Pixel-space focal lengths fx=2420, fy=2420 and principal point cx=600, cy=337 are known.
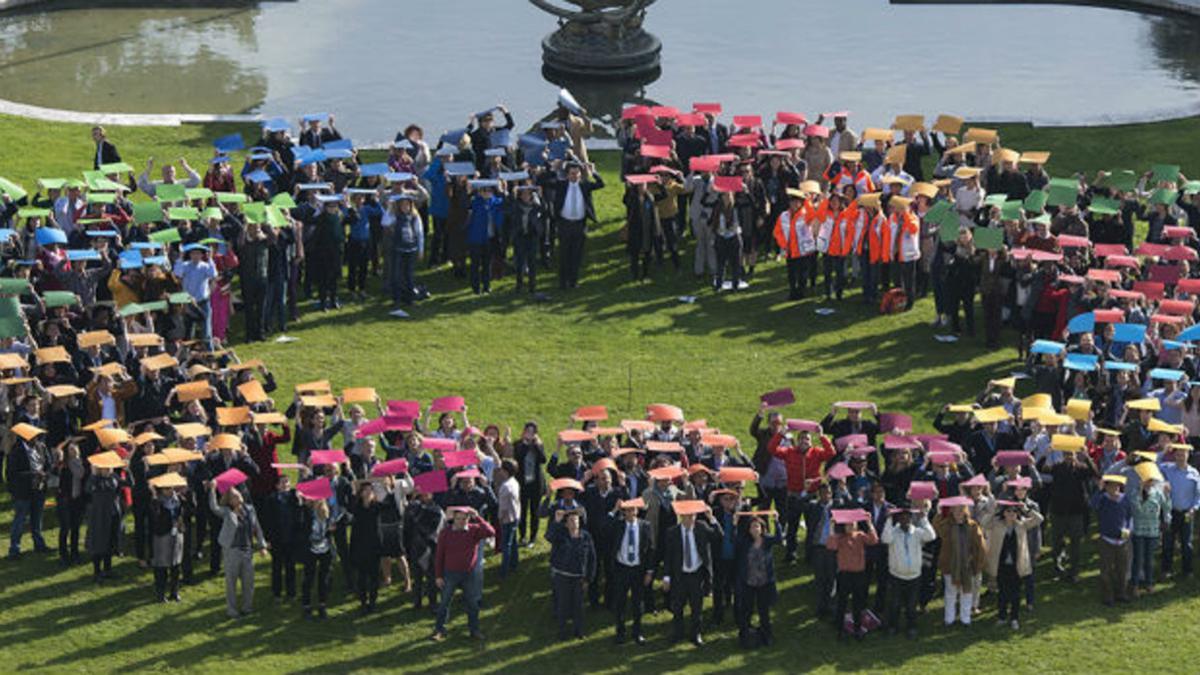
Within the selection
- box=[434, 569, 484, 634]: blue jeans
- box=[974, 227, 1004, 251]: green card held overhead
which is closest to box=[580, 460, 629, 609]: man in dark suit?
box=[434, 569, 484, 634]: blue jeans

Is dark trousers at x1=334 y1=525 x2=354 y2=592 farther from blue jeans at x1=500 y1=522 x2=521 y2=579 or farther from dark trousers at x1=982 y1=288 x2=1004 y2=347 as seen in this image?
dark trousers at x1=982 y1=288 x2=1004 y2=347

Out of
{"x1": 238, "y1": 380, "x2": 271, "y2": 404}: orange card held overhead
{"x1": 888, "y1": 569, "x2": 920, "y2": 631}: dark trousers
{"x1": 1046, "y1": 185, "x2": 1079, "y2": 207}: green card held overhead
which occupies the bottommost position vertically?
{"x1": 888, "y1": 569, "x2": 920, "y2": 631}: dark trousers

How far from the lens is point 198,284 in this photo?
30.4 m

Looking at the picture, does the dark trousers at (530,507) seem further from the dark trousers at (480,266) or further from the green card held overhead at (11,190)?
the green card held overhead at (11,190)

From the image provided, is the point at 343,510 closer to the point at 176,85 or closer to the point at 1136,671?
the point at 1136,671

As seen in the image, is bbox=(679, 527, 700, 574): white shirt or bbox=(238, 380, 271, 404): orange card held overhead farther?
bbox=(238, 380, 271, 404): orange card held overhead

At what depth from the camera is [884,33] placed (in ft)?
164

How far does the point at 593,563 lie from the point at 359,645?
2.48 meters

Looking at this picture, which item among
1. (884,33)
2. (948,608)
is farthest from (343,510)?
(884,33)

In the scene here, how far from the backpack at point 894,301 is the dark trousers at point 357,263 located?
7093mm

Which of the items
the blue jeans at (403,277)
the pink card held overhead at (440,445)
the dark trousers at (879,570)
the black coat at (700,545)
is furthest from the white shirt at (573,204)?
the dark trousers at (879,570)

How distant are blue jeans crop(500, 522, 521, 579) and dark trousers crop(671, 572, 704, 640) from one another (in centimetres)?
205

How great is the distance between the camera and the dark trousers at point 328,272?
32.5 meters

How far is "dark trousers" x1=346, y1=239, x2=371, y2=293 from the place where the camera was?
1297 inches
